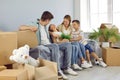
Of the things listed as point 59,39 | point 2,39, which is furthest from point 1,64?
point 59,39

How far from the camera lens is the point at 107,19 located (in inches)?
221

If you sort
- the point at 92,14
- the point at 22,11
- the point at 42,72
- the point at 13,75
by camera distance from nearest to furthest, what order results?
1. the point at 13,75
2. the point at 42,72
3. the point at 22,11
4. the point at 92,14

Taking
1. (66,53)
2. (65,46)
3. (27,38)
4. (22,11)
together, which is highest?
(22,11)

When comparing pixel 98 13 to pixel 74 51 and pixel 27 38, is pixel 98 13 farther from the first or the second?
pixel 27 38

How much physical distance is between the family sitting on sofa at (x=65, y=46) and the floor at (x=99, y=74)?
132 millimetres

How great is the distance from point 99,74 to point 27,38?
A: 1.36m

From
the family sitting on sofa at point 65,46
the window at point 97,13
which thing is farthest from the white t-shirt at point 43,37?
the window at point 97,13

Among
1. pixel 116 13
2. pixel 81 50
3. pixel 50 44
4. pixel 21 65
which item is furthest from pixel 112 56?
pixel 21 65

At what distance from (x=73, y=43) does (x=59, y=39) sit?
0.34 metres

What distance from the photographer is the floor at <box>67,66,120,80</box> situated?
11.6 feet

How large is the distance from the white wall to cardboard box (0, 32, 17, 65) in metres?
0.77

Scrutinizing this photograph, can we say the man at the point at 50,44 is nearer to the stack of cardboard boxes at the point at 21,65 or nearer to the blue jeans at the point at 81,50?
the stack of cardboard boxes at the point at 21,65

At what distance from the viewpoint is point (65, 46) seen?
151 inches

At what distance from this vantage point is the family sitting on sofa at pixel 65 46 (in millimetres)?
3570
